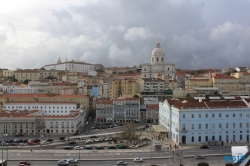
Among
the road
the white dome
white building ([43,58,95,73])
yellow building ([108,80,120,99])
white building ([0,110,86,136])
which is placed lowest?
the road

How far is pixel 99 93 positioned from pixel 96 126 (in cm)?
2688

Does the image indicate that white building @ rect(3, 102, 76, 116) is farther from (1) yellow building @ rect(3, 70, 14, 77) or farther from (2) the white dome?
(1) yellow building @ rect(3, 70, 14, 77)

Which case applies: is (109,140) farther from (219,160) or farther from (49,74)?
(49,74)

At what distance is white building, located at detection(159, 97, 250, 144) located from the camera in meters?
43.9

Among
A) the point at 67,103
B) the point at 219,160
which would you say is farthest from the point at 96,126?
the point at 219,160

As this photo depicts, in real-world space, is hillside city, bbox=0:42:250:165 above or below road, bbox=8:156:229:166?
above

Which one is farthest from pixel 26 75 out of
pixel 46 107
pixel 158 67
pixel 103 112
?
pixel 103 112

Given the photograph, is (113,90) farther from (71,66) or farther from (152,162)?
(71,66)

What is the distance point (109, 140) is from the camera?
46406 mm

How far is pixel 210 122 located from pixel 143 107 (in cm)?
2649

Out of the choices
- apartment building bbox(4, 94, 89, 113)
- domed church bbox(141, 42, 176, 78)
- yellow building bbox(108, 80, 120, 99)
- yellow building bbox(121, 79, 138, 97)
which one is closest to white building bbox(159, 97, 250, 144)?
apartment building bbox(4, 94, 89, 113)

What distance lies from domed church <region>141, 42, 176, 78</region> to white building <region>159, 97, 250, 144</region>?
66921 millimetres

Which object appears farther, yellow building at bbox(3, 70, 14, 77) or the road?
yellow building at bbox(3, 70, 14, 77)

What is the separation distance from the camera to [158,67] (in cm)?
11250
